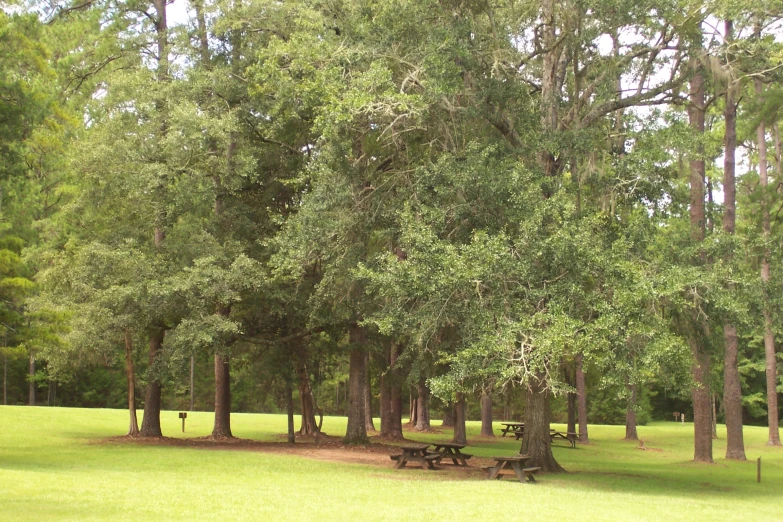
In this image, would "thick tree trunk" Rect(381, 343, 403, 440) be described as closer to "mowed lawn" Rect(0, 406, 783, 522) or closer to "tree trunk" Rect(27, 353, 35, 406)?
"mowed lawn" Rect(0, 406, 783, 522)

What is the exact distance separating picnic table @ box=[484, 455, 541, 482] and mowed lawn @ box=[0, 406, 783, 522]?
0.34 m

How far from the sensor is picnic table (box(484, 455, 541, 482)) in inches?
654

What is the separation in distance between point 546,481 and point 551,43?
32.0ft

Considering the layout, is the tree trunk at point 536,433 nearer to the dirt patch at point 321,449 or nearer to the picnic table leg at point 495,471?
the dirt patch at point 321,449

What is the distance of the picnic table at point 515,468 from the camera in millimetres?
16609

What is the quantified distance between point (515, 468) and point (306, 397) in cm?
1327

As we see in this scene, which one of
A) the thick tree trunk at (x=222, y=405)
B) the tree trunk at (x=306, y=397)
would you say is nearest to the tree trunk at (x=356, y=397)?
the tree trunk at (x=306, y=397)

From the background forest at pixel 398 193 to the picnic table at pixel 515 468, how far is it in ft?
5.39

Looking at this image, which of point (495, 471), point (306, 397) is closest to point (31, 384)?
point (306, 397)

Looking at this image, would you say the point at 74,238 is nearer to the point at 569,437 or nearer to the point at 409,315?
the point at 409,315

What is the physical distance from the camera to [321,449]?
2364cm

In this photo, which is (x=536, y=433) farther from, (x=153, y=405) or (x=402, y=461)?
(x=153, y=405)

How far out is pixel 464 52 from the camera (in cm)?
1672

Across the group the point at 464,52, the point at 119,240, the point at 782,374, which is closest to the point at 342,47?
the point at 464,52
